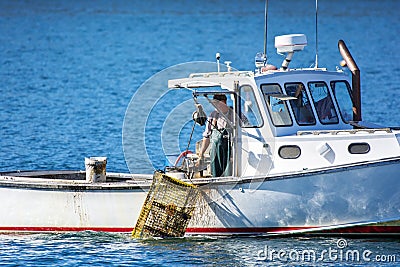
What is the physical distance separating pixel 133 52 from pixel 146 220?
51.0 meters

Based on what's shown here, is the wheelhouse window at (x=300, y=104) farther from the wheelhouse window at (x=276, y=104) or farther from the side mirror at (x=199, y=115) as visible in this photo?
the side mirror at (x=199, y=115)

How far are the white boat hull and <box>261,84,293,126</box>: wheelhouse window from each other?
1409 millimetres

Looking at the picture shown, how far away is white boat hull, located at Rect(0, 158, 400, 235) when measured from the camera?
72.0 feet

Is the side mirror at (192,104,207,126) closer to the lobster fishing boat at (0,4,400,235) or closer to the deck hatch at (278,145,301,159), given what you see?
the lobster fishing boat at (0,4,400,235)

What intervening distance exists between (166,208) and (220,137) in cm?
177

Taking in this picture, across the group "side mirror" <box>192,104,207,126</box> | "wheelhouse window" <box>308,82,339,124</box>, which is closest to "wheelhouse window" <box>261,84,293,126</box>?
"wheelhouse window" <box>308,82,339,124</box>

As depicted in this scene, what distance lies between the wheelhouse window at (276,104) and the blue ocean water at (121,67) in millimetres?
2355

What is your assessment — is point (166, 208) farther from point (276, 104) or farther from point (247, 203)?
point (276, 104)

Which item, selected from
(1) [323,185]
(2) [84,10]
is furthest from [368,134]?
(2) [84,10]

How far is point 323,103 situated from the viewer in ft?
76.4

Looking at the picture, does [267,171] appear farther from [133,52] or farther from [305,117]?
[133,52]

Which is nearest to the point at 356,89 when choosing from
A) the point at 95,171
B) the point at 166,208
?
the point at 166,208

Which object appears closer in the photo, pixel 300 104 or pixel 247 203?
pixel 247 203

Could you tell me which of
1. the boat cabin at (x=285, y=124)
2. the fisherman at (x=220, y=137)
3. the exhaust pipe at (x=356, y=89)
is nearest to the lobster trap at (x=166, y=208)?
the fisherman at (x=220, y=137)
